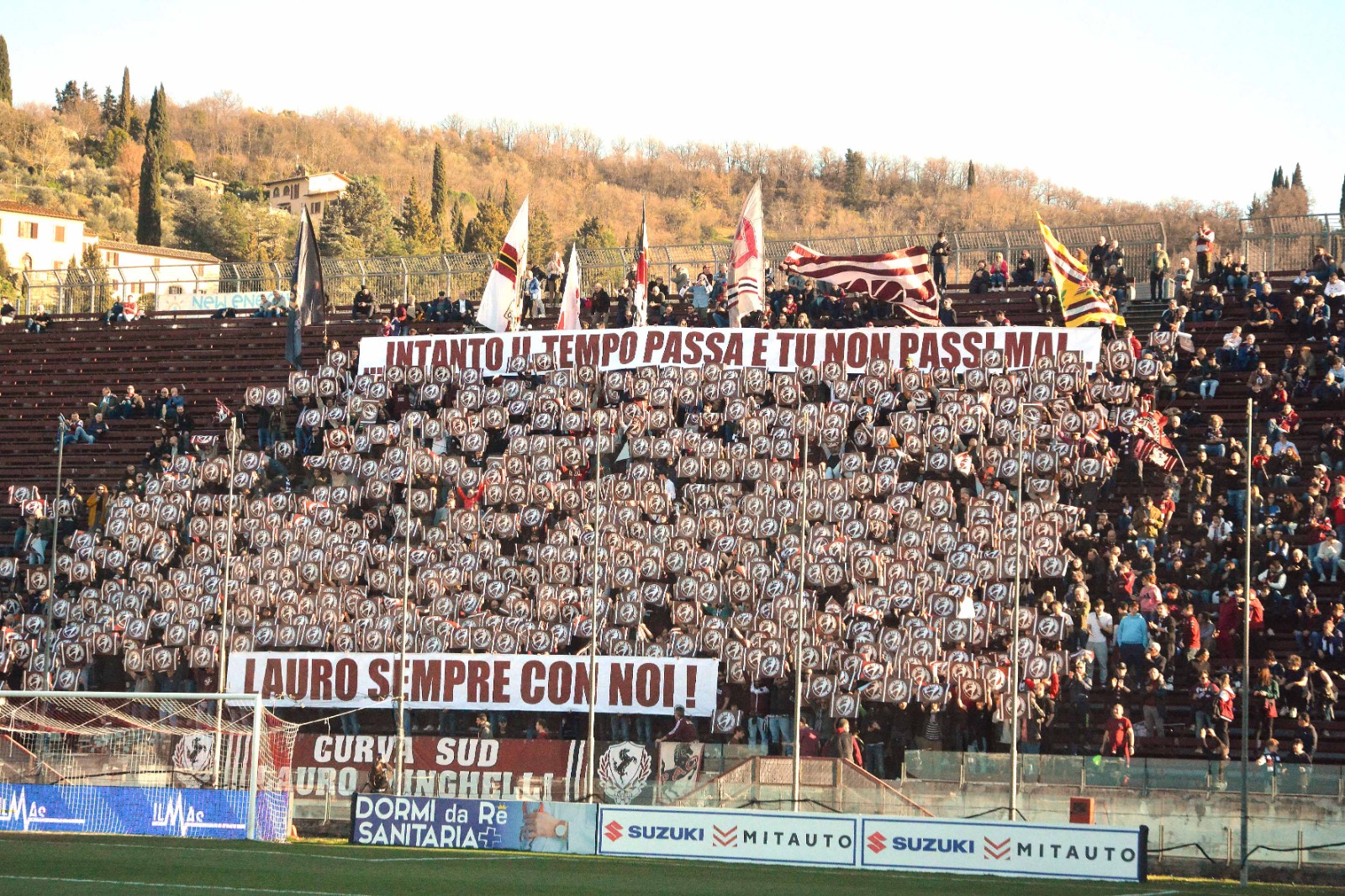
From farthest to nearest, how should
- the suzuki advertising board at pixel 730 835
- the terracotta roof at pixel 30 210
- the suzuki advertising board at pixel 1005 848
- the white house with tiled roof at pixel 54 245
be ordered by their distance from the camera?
the white house with tiled roof at pixel 54 245 → the terracotta roof at pixel 30 210 → the suzuki advertising board at pixel 730 835 → the suzuki advertising board at pixel 1005 848

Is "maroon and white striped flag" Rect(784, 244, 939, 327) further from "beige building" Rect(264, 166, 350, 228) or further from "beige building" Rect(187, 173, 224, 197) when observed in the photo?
"beige building" Rect(187, 173, 224, 197)

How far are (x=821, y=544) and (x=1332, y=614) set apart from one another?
9321 mm

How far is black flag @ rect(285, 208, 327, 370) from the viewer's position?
4309cm

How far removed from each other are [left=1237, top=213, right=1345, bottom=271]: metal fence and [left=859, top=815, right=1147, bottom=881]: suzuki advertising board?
23.8 meters

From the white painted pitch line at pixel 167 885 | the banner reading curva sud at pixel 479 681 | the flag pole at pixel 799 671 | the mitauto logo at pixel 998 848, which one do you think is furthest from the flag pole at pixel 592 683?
the white painted pitch line at pixel 167 885

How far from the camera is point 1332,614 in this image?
96.2 feet

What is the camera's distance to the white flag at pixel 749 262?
134 ft

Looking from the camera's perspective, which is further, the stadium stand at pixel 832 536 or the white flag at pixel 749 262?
the white flag at pixel 749 262

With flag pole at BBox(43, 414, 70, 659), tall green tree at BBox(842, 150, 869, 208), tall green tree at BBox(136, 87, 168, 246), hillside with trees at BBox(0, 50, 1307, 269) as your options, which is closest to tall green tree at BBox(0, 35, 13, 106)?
hillside with trees at BBox(0, 50, 1307, 269)

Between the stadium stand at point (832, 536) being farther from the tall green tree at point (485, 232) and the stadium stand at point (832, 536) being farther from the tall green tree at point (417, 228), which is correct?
the tall green tree at point (417, 228)

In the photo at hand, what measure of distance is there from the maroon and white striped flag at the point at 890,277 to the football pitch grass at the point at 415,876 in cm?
1905

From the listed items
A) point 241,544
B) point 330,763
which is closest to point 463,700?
point 330,763

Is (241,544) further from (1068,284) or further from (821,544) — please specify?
(1068,284)

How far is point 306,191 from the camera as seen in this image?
132 m
